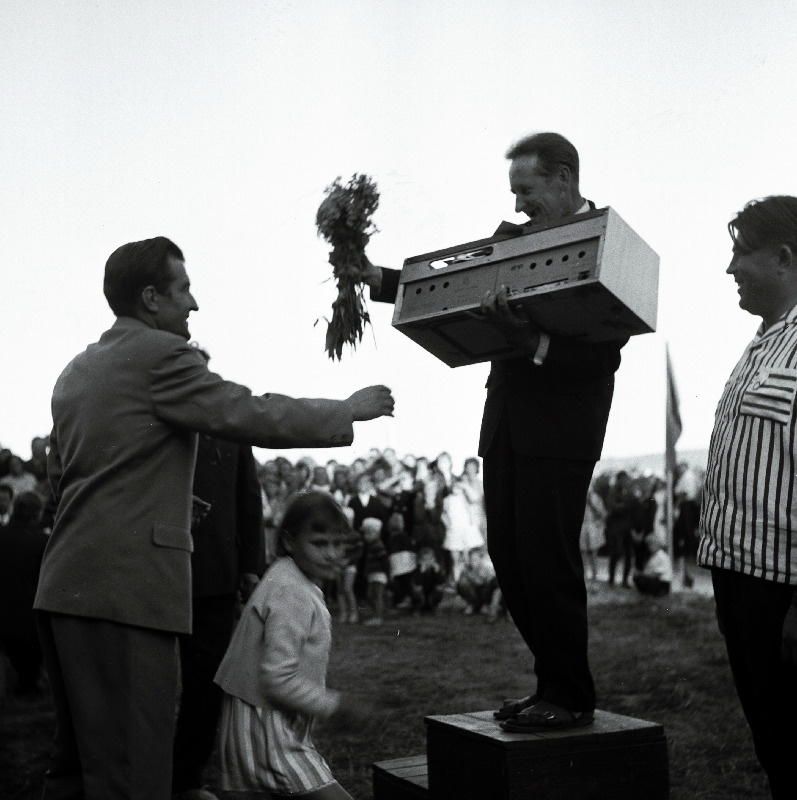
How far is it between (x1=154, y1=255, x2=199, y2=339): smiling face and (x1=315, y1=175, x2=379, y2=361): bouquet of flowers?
538 millimetres

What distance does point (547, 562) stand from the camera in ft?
11.0

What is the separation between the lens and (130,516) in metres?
2.77

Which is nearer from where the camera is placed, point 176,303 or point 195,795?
point 176,303

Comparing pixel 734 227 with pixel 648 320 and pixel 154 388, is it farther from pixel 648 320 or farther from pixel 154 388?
pixel 154 388

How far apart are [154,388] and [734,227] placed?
65.8 inches

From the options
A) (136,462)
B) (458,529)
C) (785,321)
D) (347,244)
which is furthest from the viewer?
(458,529)

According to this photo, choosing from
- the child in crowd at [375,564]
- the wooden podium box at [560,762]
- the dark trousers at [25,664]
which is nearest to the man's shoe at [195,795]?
the wooden podium box at [560,762]

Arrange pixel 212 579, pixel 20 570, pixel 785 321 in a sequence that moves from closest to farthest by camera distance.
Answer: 1. pixel 785 321
2. pixel 212 579
3. pixel 20 570

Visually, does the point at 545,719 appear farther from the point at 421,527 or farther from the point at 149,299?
the point at 421,527

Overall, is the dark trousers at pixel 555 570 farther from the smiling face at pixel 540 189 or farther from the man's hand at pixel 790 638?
the man's hand at pixel 790 638

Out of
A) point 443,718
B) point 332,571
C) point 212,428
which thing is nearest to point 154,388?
point 212,428

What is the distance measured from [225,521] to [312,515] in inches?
71.8

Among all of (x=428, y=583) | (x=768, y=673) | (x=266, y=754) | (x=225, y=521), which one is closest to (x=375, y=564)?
(x=428, y=583)

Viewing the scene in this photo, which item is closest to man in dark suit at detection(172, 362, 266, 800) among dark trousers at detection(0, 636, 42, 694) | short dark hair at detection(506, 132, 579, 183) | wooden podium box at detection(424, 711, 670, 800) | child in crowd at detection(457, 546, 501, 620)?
wooden podium box at detection(424, 711, 670, 800)
